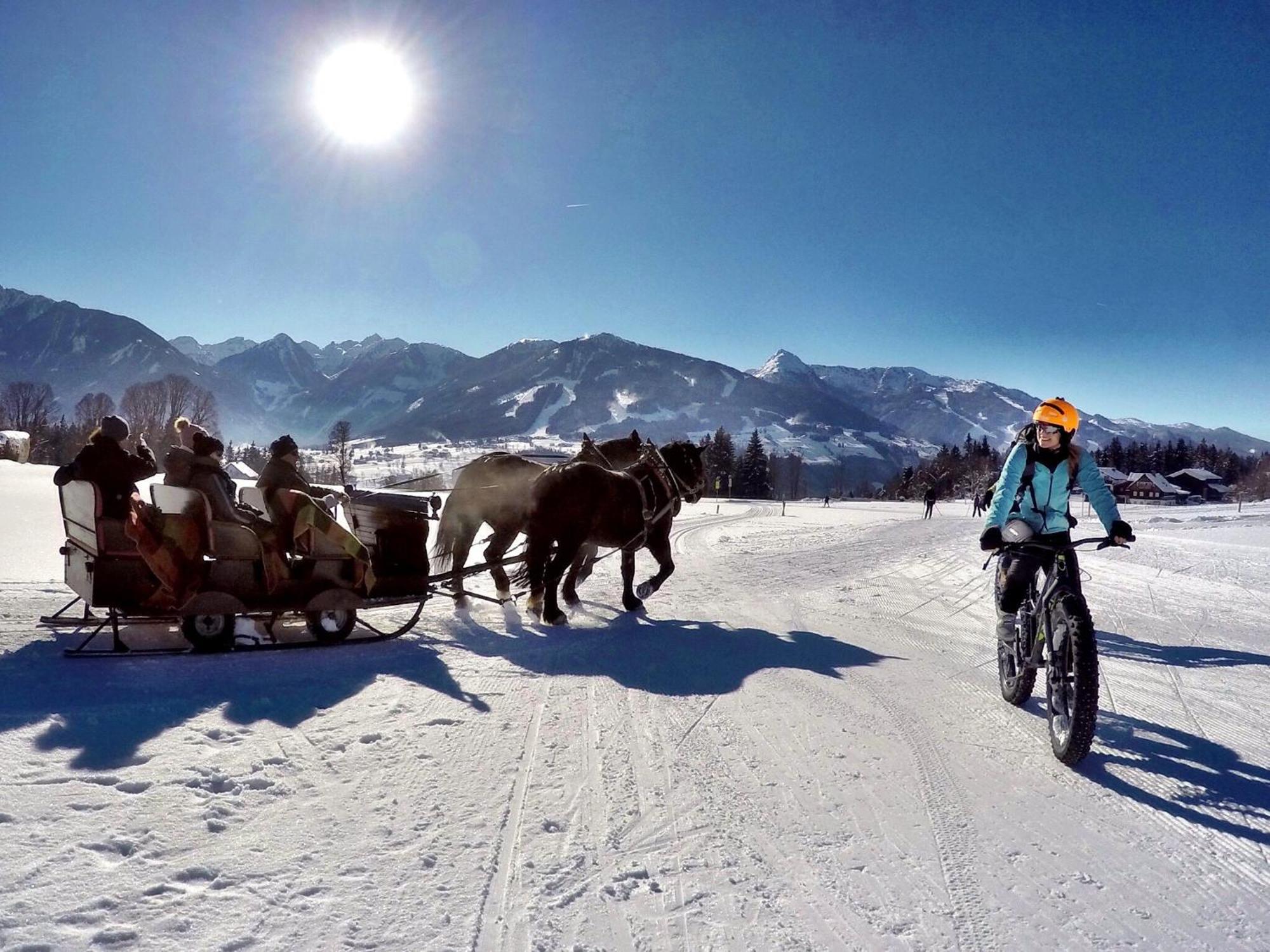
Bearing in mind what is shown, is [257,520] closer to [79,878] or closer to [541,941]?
[79,878]

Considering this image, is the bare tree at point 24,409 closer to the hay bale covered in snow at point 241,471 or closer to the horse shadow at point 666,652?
the hay bale covered in snow at point 241,471

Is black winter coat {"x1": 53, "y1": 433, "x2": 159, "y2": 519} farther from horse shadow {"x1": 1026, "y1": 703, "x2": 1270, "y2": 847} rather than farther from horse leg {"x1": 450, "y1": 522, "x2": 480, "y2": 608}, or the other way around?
horse shadow {"x1": 1026, "y1": 703, "x2": 1270, "y2": 847}

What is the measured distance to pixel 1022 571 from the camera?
4406 millimetres

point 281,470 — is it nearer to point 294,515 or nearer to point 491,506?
point 294,515

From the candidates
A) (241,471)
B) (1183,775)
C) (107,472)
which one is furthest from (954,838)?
(241,471)

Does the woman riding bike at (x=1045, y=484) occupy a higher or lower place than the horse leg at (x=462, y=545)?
higher

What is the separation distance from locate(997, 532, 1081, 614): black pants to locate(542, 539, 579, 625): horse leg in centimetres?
412

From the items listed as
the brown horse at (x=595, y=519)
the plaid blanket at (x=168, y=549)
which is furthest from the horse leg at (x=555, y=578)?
the plaid blanket at (x=168, y=549)

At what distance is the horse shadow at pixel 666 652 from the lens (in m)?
5.12

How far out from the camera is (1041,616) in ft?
13.4

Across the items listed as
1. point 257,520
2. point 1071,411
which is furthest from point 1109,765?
point 257,520

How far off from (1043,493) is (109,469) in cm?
684

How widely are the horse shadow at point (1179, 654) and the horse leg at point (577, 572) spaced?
5.49 metres

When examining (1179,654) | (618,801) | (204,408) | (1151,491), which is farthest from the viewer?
(1151,491)
